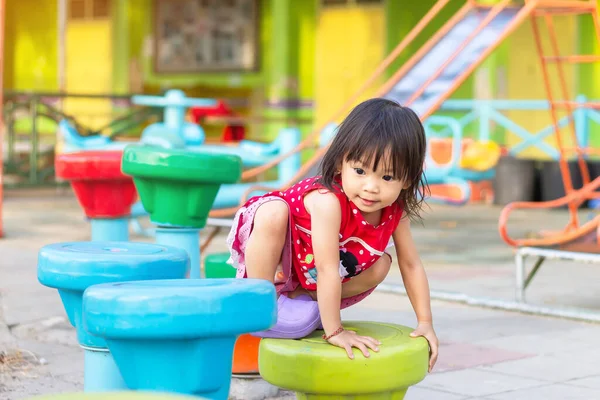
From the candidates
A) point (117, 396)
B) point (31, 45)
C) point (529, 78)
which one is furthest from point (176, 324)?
point (31, 45)

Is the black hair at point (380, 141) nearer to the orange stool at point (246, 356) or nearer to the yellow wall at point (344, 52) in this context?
the orange stool at point (246, 356)

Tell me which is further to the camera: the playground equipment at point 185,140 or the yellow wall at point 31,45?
the yellow wall at point 31,45

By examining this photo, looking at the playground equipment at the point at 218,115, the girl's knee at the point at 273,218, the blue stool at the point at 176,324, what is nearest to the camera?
the blue stool at the point at 176,324

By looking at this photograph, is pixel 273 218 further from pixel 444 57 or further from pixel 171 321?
pixel 444 57

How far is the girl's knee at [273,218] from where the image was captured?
3.00 meters

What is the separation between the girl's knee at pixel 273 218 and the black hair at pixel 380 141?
0.47 ft

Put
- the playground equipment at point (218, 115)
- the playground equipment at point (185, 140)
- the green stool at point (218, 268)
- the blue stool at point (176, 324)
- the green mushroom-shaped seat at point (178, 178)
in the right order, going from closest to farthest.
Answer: the blue stool at point (176, 324)
the green mushroom-shaped seat at point (178, 178)
the green stool at point (218, 268)
the playground equipment at point (185, 140)
the playground equipment at point (218, 115)

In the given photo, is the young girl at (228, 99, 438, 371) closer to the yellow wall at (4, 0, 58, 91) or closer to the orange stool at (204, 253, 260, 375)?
the orange stool at (204, 253, 260, 375)

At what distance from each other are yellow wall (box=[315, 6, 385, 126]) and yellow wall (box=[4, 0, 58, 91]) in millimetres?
6580

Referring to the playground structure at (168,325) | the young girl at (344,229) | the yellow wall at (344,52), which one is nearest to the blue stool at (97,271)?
the playground structure at (168,325)

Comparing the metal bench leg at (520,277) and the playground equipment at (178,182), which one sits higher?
the playground equipment at (178,182)

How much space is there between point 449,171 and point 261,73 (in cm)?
960

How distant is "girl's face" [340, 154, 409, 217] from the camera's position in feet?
9.48

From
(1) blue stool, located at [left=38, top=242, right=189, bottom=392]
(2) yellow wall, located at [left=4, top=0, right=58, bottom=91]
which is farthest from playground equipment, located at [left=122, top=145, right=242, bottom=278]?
(2) yellow wall, located at [left=4, top=0, right=58, bottom=91]
